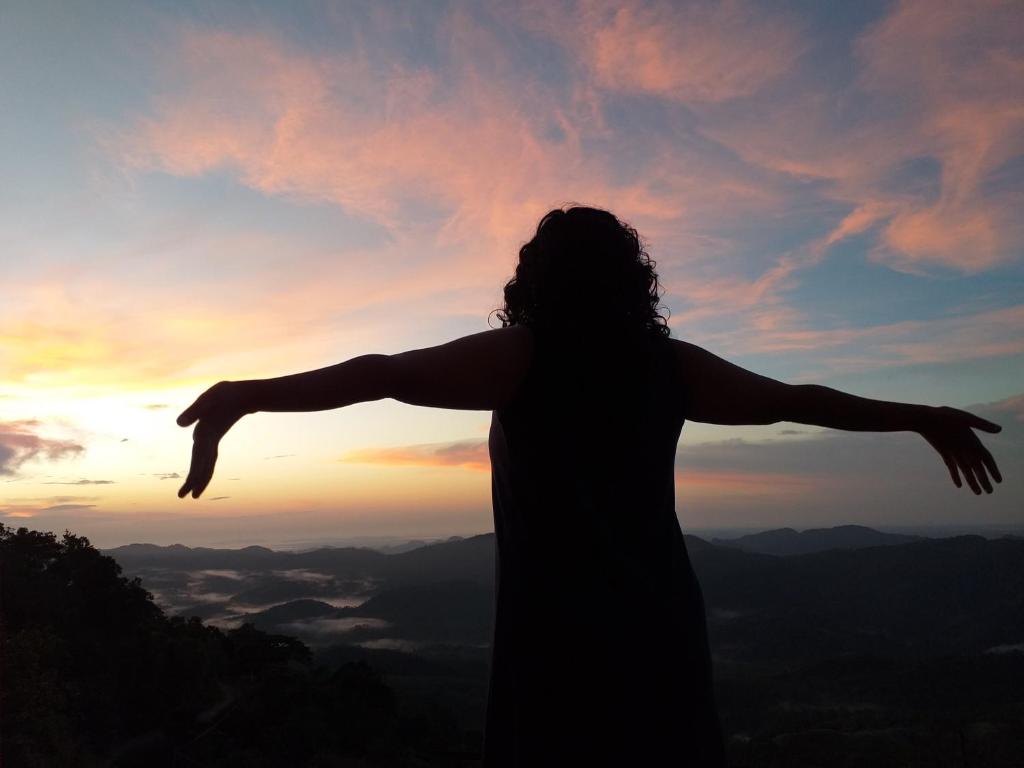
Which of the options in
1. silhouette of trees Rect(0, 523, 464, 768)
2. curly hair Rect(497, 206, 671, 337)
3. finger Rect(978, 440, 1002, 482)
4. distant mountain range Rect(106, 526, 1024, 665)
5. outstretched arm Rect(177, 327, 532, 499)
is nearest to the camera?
outstretched arm Rect(177, 327, 532, 499)

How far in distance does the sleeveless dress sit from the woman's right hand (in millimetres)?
706

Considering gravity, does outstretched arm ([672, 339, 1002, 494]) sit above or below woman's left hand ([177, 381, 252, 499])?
above

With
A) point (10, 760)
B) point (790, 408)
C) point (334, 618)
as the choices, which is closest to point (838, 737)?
point (334, 618)

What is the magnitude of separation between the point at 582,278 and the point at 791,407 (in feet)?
1.70

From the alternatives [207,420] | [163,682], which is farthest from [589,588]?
[163,682]

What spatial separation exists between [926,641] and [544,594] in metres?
127

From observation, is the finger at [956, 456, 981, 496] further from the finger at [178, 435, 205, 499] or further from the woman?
the finger at [178, 435, 205, 499]

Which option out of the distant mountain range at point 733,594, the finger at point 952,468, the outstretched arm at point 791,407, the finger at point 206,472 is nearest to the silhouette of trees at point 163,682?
the finger at point 206,472

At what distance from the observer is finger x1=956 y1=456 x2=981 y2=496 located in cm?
162

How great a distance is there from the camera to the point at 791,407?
4.92 feet

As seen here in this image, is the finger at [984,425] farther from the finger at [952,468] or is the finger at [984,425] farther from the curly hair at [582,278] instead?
the curly hair at [582,278]

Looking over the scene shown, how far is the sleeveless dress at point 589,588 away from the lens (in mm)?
1258

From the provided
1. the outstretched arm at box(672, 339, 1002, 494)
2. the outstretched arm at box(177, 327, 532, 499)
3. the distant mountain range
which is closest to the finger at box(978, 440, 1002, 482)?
the outstretched arm at box(672, 339, 1002, 494)

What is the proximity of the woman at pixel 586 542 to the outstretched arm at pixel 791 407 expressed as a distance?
0.28 ft
